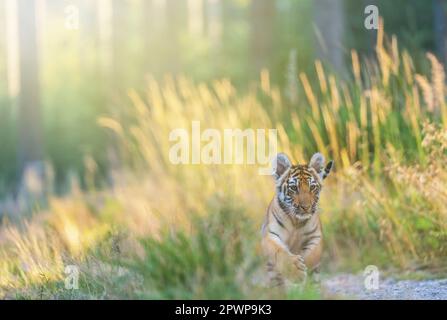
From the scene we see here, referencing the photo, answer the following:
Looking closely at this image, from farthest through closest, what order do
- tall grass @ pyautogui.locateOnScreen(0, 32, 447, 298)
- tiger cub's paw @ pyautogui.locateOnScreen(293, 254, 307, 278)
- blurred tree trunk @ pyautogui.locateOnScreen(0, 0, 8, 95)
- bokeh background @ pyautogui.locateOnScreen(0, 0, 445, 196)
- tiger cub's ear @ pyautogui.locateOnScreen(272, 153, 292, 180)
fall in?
blurred tree trunk @ pyautogui.locateOnScreen(0, 0, 8, 95) → bokeh background @ pyautogui.locateOnScreen(0, 0, 445, 196) → tiger cub's ear @ pyautogui.locateOnScreen(272, 153, 292, 180) → tiger cub's paw @ pyautogui.locateOnScreen(293, 254, 307, 278) → tall grass @ pyautogui.locateOnScreen(0, 32, 447, 298)

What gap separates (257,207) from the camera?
634cm

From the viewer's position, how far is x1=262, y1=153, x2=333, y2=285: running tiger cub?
5602mm

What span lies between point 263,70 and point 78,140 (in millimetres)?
6680

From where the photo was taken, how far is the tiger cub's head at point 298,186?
5.66m

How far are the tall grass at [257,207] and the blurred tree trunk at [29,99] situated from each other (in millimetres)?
5106

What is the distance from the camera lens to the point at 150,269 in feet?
17.2

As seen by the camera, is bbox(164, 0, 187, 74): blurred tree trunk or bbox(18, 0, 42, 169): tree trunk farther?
bbox(164, 0, 187, 74): blurred tree trunk

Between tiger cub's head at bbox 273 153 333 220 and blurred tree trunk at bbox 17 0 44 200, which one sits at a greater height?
blurred tree trunk at bbox 17 0 44 200

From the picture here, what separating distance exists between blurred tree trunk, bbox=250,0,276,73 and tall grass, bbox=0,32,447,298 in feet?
16.8

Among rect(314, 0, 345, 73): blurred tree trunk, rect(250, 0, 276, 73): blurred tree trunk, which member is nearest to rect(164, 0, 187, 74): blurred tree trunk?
rect(250, 0, 276, 73): blurred tree trunk

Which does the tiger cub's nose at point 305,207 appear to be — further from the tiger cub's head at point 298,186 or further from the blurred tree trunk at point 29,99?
the blurred tree trunk at point 29,99

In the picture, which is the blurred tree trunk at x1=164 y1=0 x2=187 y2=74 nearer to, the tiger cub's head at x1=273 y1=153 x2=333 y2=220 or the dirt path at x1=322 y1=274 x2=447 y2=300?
the tiger cub's head at x1=273 y1=153 x2=333 y2=220

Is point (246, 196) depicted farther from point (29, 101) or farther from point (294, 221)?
point (29, 101)
